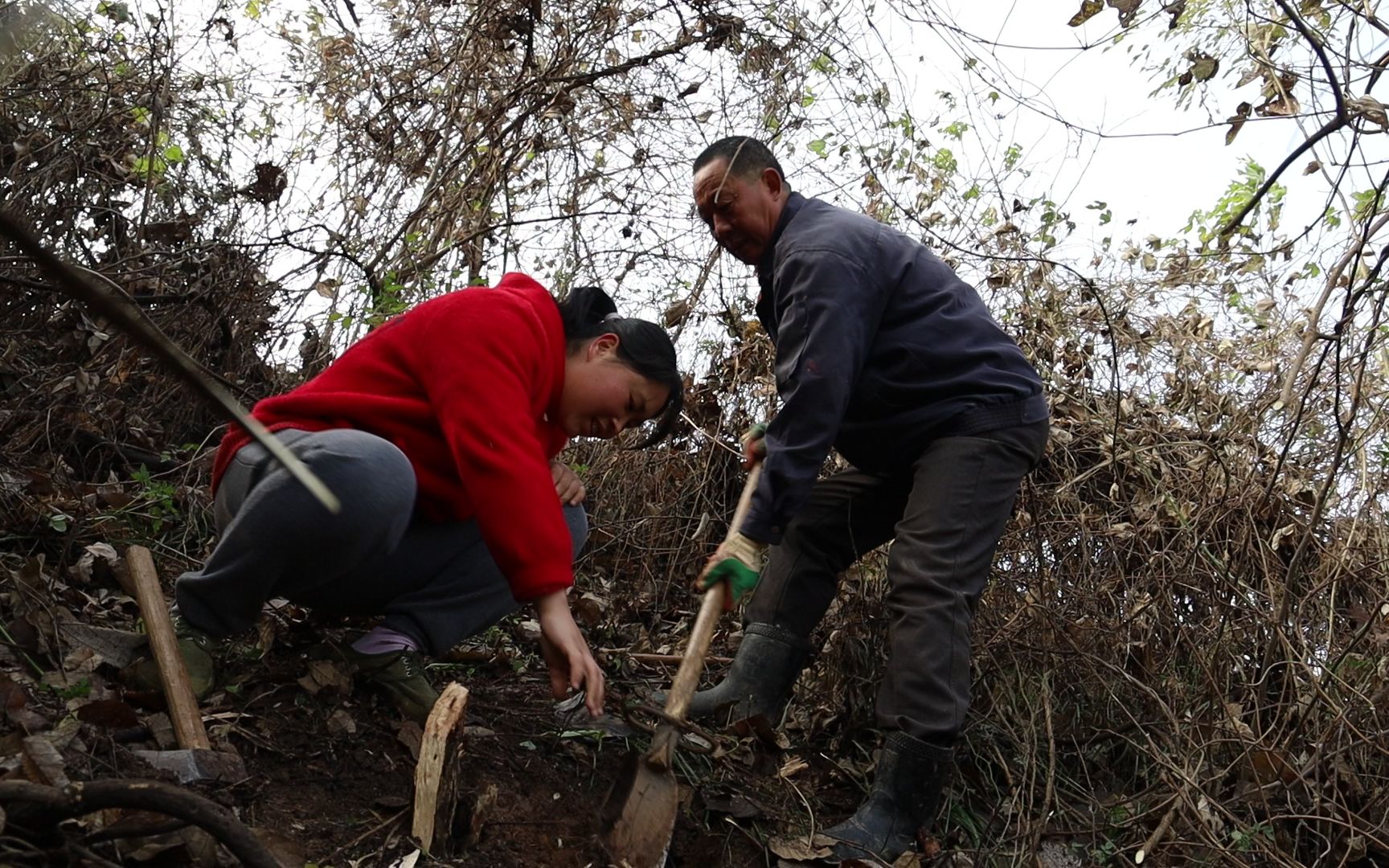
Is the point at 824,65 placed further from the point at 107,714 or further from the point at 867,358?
the point at 107,714

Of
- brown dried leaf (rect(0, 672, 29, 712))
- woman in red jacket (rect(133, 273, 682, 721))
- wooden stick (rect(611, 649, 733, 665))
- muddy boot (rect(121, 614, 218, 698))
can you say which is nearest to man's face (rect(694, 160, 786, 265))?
woman in red jacket (rect(133, 273, 682, 721))

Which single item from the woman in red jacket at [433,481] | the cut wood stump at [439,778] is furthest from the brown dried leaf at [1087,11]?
the cut wood stump at [439,778]

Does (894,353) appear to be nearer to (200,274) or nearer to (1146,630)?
(1146,630)

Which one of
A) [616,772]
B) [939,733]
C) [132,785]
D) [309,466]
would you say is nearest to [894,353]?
[939,733]

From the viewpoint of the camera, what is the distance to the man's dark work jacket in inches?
100.0

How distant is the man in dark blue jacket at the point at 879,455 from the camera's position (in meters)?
2.52

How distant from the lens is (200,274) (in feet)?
12.0

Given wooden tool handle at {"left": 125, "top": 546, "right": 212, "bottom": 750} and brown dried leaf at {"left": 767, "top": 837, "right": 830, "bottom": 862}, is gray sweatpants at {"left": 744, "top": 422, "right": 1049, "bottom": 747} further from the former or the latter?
wooden tool handle at {"left": 125, "top": 546, "right": 212, "bottom": 750}

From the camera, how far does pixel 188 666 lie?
2.20 m

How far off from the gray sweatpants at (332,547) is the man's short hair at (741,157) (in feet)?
3.86

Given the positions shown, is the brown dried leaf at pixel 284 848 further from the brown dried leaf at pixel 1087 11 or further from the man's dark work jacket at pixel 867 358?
the brown dried leaf at pixel 1087 11

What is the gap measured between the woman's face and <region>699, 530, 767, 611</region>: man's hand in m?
0.41

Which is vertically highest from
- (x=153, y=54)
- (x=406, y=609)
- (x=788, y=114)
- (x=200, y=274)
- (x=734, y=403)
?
(x=788, y=114)

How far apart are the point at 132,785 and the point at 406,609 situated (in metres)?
1.00
